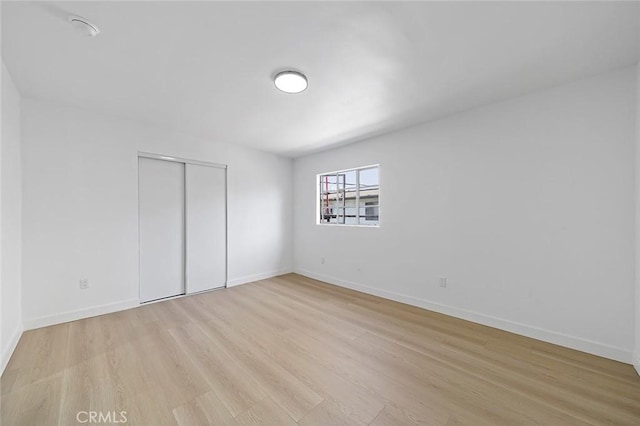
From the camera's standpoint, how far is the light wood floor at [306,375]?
1.49 m

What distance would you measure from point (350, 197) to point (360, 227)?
0.67 meters

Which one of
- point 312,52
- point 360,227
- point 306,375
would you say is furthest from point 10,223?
point 360,227

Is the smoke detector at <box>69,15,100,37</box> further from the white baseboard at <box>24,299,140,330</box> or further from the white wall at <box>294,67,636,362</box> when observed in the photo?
the white wall at <box>294,67,636,362</box>

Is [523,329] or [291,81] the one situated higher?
[291,81]

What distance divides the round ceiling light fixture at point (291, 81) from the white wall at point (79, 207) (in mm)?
2226

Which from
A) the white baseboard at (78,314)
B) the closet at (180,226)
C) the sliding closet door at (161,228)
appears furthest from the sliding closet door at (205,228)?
the white baseboard at (78,314)

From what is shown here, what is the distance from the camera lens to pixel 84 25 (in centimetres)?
155

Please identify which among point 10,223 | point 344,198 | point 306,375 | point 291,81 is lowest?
point 306,375

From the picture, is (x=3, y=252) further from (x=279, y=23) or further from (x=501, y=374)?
(x=501, y=374)

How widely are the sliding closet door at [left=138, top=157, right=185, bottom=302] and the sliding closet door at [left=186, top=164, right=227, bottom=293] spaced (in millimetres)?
117

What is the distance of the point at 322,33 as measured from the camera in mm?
1648

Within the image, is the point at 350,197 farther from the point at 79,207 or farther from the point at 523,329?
the point at 79,207
